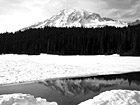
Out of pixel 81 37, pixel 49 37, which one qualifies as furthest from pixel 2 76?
pixel 49 37

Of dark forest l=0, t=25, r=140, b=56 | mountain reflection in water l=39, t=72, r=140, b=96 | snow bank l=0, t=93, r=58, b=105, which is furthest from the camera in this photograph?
dark forest l=0, t=25, r=140, b=56

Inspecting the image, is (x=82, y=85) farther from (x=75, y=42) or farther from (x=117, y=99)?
(x=75, y=42)

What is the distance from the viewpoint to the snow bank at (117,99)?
26.4 ft

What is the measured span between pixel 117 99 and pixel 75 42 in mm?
73384

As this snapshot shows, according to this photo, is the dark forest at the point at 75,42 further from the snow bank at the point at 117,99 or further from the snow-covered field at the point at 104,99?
the snow-covered field at the point at 104,99

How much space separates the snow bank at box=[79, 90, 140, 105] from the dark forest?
58.9 meters

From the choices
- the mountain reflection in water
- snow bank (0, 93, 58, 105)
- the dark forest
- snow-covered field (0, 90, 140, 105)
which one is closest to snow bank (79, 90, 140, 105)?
snow-covered field (0, 90, 140, 105)

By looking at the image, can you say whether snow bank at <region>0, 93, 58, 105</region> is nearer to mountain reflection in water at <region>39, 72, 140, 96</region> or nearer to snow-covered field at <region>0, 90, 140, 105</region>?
snow-covered field at <region>0, 90, 140, 105</region>

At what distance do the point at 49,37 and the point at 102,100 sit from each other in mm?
82933

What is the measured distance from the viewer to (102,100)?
817 centimetres

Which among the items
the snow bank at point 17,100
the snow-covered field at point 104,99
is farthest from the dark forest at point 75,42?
the snow bank at point 17,100

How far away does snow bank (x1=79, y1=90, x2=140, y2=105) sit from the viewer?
805 centimetres

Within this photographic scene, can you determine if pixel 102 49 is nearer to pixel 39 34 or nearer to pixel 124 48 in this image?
pixel 124 48

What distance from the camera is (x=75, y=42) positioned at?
81438mm
